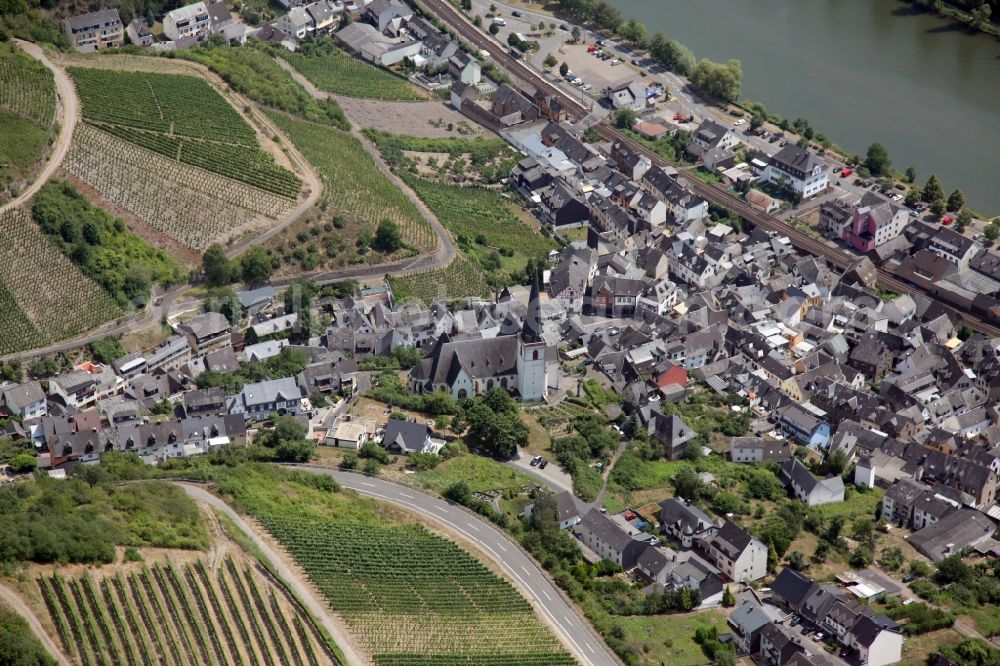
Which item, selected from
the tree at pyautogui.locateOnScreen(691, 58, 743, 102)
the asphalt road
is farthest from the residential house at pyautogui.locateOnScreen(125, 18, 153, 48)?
the asphalt road

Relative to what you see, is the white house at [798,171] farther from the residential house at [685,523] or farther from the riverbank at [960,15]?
the residential house at [685,523]

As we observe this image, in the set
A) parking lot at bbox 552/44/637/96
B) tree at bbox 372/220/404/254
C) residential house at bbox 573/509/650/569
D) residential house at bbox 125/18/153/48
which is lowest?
residential house at bbox 573/509/650/569

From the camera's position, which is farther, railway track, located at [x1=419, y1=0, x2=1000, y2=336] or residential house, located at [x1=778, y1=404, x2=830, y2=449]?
railway track, located at [x1=419, y1=0, x2=1000, y2=336]

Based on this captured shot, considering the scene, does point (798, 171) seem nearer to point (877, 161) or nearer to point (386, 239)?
point (877, 161)

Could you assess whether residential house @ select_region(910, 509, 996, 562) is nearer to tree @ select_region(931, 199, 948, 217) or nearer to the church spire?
the church spire

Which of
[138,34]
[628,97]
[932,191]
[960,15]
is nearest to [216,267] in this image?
[138,34]

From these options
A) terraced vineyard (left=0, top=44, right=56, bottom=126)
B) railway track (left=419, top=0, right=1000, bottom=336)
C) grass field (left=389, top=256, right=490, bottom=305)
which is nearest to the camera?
grass field (left=389, top=256, right=490, bottom=305)
